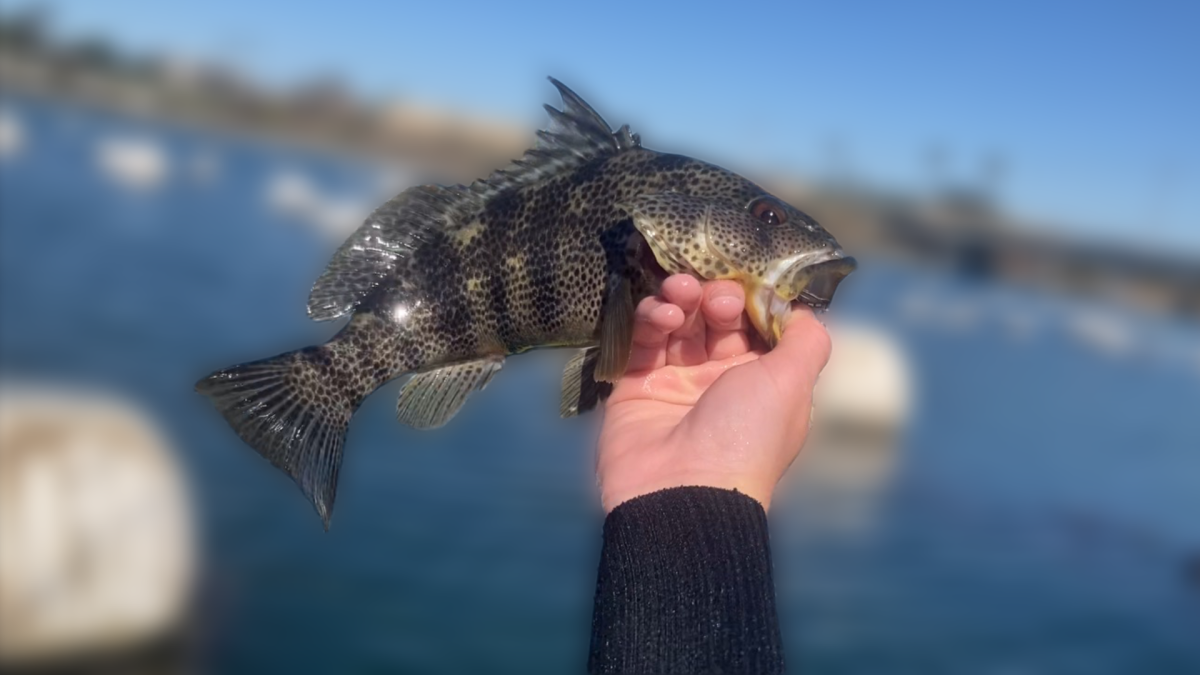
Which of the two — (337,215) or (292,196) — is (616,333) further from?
(292,196)

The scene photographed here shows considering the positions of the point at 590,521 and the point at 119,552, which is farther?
the point at 590,521

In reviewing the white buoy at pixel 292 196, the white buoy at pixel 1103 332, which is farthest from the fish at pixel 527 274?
the white buoy at pixel 1103 332

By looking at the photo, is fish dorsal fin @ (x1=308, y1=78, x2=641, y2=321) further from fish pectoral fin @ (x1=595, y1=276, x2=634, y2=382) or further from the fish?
fish pectoral fin @ (x1=595, y1=276, x2=634, y2=382)

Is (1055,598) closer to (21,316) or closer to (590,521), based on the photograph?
(590,521)

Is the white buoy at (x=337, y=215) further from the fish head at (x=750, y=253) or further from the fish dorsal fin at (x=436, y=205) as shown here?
the fish head at (x=750, y=253)

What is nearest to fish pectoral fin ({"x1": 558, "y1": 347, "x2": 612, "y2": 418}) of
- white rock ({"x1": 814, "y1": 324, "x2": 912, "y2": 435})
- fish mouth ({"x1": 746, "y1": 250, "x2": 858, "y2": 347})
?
fish mouth ({"x1": 746, "y1": 250, "x2": 858, "y2": 347})

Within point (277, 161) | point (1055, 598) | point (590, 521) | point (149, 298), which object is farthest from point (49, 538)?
point (277, 161)
